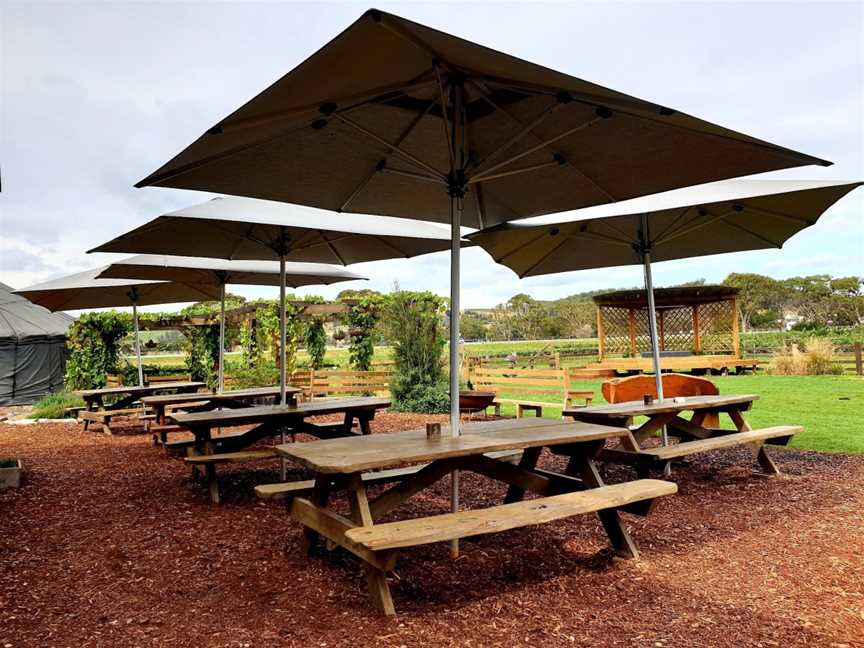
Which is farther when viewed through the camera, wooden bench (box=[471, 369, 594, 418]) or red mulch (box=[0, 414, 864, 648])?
wooden bench (box=[471, 369, 594, 418])

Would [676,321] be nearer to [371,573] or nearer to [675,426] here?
[675,426]

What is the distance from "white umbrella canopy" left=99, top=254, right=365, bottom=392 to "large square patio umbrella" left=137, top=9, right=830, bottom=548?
306 centimetres

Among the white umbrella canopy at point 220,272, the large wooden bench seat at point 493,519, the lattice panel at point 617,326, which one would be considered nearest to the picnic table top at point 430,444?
the large wooden bench seat at point 493,519

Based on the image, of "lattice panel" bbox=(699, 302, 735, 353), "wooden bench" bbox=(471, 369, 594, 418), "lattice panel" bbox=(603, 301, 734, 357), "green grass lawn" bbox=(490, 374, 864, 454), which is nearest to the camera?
"green grass lawn" bbox=(490, 374, 864, 454)

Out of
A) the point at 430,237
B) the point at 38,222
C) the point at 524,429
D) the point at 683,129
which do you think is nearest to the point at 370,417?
the point at 430,237

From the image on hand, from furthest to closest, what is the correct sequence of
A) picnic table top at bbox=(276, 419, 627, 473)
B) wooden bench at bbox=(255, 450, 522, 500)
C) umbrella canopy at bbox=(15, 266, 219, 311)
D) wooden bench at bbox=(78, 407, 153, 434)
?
wooden bench at bbox=(78, 407, 153, 434), umbrella canopy at bbox=(15, 266, 219, 311), wooden bench at bbox=(255, 450, 522, 500), picnic table top at bbox=(276, 419, 627, 473)

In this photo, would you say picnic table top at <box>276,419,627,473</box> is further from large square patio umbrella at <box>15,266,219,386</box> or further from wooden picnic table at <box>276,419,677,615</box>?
large square patio umbrella at <box>15,266,219,386</box>

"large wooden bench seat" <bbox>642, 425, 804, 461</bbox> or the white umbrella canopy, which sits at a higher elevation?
the white umbrella canopy

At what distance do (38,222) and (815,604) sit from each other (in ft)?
46.9

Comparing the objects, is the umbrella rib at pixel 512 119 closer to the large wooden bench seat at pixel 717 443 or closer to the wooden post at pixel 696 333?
the large wooden bench seat at pixel 717 443

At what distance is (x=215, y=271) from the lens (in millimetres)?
6914

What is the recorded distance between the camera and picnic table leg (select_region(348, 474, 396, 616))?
2.37m

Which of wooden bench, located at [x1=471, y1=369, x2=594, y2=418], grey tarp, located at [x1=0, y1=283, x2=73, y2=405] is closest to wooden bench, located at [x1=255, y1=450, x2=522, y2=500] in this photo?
wooden bench, located at [x1=471, y1=369, x2=594, y2=418]

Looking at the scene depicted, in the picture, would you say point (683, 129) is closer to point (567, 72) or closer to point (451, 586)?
point (567, 72)
